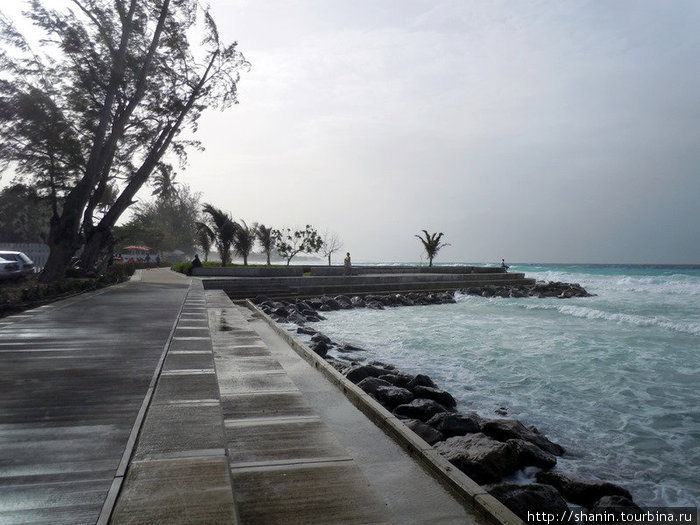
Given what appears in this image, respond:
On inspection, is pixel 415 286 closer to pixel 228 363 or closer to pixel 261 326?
pixel 261 326

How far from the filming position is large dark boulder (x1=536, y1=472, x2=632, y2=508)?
399 centimetres

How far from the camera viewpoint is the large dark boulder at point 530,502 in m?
3.47

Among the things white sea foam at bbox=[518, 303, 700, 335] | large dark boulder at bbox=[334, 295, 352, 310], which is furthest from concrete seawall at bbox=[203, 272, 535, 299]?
white sea foam at bbox=[518, 303, 700, 335]

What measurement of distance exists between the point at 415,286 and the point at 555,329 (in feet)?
36.0

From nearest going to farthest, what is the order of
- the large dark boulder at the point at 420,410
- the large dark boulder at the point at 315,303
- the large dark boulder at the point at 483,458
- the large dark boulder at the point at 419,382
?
the large dark boulder at the point at 483,458 < the large dark boulder at the point at 420,410 < the large dark boulder at the point at 419,382 < the large dark boulder at the point at 315,303

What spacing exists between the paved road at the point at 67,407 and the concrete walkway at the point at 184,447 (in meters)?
0.01

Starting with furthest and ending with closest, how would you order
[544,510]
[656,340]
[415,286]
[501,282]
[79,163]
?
1. [501,282]
2. [415,286]
3. [79,163]
4. [656,340]
5. [544,510]

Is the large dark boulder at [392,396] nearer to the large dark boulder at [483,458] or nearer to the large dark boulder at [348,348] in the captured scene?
the large dark boulder at [483,458]

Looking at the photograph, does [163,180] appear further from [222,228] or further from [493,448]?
[493,448]

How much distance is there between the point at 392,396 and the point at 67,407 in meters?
Result: 3.96

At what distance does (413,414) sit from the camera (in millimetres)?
5812

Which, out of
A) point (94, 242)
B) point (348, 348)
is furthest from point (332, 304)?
point (94, 242)

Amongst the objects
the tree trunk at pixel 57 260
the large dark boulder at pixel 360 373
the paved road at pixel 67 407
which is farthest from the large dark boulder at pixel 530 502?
the tree trunk at pixel 57 260

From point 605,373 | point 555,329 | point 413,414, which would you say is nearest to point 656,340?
point 555,329
